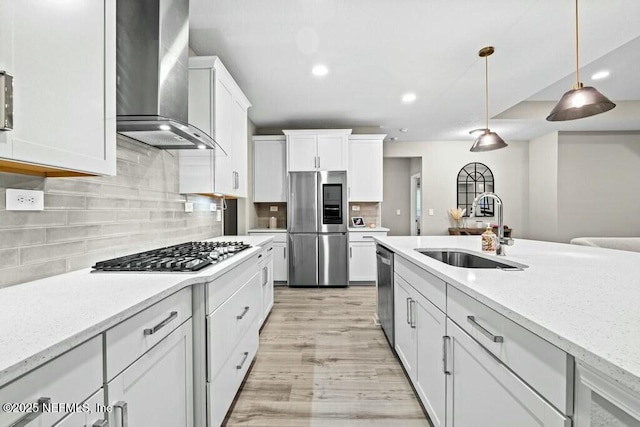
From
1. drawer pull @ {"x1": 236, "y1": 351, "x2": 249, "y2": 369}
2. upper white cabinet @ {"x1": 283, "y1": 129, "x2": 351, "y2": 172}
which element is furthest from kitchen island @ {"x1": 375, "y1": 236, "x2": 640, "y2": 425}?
upper white cabinet @ {"x1": 283, "y1": 129, "x2": 351, "y2": 172}

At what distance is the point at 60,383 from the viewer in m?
0.67

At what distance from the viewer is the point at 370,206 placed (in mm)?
5328

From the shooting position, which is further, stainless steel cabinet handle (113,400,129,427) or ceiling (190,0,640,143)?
ceiling (190,0,640,143)

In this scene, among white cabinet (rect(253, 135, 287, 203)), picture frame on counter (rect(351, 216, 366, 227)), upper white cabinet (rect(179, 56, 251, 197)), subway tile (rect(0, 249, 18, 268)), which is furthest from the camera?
picture frame on counter (rect(351, 216, 366, 227))

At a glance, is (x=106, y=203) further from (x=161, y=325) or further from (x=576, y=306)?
(x=576, y=306)

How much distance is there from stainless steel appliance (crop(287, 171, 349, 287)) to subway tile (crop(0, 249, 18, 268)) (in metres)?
3.53

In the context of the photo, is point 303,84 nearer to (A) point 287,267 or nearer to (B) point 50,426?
Result: (A) point 287,267

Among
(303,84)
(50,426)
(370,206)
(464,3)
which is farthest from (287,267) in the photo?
(50,426)

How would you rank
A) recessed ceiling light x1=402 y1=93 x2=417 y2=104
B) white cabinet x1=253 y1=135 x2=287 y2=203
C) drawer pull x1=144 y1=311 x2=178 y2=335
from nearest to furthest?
drawer pull x1=144 y1=311 x2=178 y2=335, recessed ceiling light x1=402 y1=93 x2=417 y2=104, white cabinet x1=253 y1=135 x2=287 y2=203

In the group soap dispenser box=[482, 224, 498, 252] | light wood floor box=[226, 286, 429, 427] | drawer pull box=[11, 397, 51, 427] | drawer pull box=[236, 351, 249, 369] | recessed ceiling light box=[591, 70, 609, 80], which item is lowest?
light wood floor box=[226, 286, 429, 427]

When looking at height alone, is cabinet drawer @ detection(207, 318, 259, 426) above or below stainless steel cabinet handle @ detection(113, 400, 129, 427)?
→ below

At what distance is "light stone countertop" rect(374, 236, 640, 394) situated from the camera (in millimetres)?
576

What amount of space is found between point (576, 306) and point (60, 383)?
51.1 inches

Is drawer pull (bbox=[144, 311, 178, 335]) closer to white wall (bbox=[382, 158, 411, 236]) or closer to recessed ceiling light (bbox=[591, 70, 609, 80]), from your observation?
recessed ceiling light (bbox=[591, 70, 609, 80])
